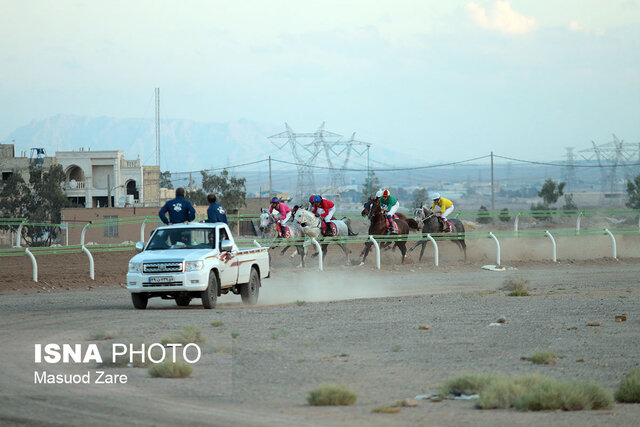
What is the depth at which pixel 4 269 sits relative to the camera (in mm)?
29312

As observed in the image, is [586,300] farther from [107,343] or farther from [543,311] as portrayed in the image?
[107,343]

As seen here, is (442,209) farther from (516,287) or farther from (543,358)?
→ (543,358)

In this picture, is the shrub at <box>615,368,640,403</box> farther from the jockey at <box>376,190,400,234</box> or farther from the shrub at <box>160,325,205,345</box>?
the jockey at <box>376,190,400,234</box>

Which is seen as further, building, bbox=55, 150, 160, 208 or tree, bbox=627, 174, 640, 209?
tree, bbox=627, 174, 640, 209

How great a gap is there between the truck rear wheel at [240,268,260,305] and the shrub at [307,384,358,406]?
10.4 metres

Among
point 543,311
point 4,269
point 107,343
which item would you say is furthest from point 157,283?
point 4,269

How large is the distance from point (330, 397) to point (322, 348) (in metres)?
3.92

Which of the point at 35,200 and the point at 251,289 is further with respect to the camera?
the point at 35,200

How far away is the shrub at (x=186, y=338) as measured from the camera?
13.3 m

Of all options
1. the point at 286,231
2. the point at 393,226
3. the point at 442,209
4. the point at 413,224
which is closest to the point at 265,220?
the point at 286,231

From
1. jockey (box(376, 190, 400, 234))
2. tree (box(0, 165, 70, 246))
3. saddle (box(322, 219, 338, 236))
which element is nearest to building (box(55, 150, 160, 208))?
tree (box(0, 165, 70, 246))

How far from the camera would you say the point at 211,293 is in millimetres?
18375

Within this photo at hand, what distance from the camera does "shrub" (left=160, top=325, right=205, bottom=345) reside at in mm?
13289

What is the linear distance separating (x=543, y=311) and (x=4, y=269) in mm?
17685
